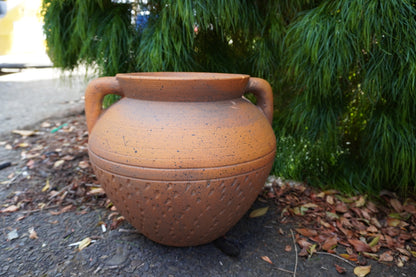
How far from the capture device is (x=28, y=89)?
6.33m

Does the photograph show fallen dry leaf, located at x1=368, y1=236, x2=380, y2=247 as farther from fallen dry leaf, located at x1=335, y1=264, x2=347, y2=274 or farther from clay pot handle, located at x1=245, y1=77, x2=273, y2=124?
clay pot handle, located at x1=245, y1=77, x2=273, y2=124

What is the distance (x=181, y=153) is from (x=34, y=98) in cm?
505

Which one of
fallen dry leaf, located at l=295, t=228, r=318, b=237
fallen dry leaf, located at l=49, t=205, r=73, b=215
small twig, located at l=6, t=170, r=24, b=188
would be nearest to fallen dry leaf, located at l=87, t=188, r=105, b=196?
fallen dry leaf, located at l=49, t=205, r=73, b=215

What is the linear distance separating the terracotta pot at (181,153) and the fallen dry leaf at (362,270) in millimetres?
665

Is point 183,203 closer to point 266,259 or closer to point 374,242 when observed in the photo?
point 266,259

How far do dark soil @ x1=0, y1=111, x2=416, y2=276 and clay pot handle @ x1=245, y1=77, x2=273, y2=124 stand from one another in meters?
0.72

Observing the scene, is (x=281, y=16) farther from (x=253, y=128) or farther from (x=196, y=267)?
(x=196, y=267)

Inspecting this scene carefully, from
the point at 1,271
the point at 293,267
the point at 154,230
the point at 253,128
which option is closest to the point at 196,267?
the point at 154,230

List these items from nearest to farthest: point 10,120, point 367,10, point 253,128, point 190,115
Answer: point 190,115
point 253,128
point 367,10
point 10,120

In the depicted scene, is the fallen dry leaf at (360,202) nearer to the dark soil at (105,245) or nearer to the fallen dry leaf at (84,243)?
the dark soil at (105,245)

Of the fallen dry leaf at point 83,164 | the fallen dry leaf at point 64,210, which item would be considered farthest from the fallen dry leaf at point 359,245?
the fallen dry leaf at point 83,164

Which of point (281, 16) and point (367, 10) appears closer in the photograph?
point (367, 10)

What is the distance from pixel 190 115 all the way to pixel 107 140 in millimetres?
410

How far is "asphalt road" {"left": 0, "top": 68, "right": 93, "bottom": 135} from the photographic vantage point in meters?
4.18
